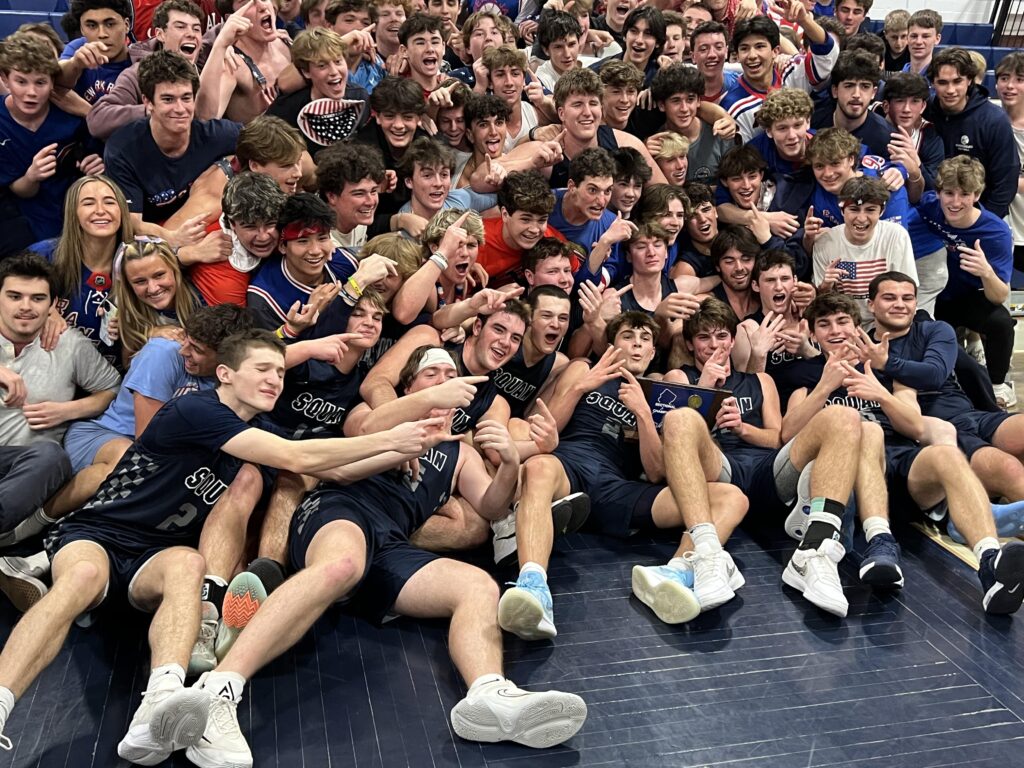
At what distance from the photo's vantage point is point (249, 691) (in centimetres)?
335

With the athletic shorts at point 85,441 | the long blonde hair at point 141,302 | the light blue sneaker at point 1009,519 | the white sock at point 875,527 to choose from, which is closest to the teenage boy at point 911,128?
the light blue sneaker at point 1009,519

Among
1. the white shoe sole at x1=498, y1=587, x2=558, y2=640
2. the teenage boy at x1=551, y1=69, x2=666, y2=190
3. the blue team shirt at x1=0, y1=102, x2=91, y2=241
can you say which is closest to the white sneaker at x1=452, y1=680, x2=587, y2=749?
the white shoe sole at x1=498, y1=587, x2=558, y2=640

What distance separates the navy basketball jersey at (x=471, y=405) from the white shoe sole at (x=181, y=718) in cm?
177

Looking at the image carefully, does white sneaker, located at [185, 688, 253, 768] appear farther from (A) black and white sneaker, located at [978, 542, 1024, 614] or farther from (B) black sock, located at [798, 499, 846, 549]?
(A) black and white sneaker, located at [978, 542, 1024, 614]

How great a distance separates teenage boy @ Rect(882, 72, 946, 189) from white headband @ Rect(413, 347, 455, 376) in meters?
3.44

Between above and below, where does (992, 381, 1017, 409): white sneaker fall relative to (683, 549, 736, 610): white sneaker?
below

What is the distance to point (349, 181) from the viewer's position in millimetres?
4543

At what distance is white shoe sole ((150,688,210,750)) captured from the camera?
285cm

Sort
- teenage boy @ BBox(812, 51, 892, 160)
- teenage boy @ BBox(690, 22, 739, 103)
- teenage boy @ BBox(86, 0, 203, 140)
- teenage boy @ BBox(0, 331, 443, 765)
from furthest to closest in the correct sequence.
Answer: teenage boy @ BBox(690, 22, 739, 103) < teenage boy @ BBox(812, 51, 892, 160) < teenage boy @ BBox(86, 0, 203, 140) < teenage boy @ BBox(0, 331, 443, 765)

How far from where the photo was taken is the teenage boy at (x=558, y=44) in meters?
6.16

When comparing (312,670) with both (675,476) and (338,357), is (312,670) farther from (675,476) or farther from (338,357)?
(675,476)

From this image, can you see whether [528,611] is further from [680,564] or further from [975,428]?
[975,428]

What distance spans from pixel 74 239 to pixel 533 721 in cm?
290

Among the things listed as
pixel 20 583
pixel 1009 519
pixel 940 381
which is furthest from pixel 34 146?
pixel 1009 519
